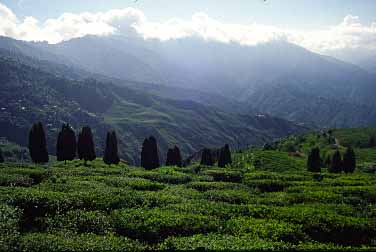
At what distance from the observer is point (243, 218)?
3719 cm

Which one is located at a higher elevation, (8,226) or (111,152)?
(111,152)

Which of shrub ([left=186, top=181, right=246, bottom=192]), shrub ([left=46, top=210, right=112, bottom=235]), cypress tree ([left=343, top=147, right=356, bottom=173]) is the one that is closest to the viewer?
shrub ([left=46, top=210, right=112, bottom=235])

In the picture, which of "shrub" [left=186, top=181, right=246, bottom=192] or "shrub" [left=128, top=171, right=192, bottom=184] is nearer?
"shrub" [left=186, top=181, right=246, bottom=192]

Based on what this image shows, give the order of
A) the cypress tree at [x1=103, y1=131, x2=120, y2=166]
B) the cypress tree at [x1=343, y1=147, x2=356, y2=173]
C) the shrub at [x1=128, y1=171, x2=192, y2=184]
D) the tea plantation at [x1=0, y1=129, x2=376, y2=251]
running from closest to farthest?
1. the tea plantation at [x1=0, y1=129, x2=376, y2=251]
2. the shrub at [x1=128, y1=171, x2=192, y2=184]
3. the cypress tree at [x1=103, y1=131, x2=120, y2=166]
4. the cypress tree at [x1=343, y1=147, x2=356, y2=173]

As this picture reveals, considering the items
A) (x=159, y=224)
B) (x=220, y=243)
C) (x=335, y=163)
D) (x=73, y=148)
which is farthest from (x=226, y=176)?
(x=335, y=163)

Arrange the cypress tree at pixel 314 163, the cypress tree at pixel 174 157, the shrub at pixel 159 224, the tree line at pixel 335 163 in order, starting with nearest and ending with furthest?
the shrub at pixel 159 224
the cypress tree at pixel 314 163
the tree line at pixel 335 163
the cypress tree at pixel 174 157

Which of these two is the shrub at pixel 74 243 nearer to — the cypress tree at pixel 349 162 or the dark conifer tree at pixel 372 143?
the cypress tree at pixel 349 162

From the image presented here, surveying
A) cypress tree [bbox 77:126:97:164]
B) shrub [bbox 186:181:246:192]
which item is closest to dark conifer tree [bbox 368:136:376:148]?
cypress tree [bbox 77:126:97:164]

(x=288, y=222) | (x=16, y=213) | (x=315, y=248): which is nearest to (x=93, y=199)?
(x=16, y=213)

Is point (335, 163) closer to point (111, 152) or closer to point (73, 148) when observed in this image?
point (111, 152)

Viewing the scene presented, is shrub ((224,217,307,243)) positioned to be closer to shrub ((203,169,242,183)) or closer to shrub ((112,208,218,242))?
shrub ((112,208,218,242))

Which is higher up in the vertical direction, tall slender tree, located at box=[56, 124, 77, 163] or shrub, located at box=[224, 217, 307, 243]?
tall slender tree, located at box=[56, 124, 77, 163]

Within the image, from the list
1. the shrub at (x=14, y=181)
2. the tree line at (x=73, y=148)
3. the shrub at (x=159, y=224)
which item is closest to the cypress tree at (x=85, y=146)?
the tree line at (x=73, y=148)

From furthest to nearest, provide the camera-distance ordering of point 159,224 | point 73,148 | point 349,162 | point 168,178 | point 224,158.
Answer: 1. point 224,158
2. point 349,162
3. point 73,148
4. point 168,178
5. point 159,224
